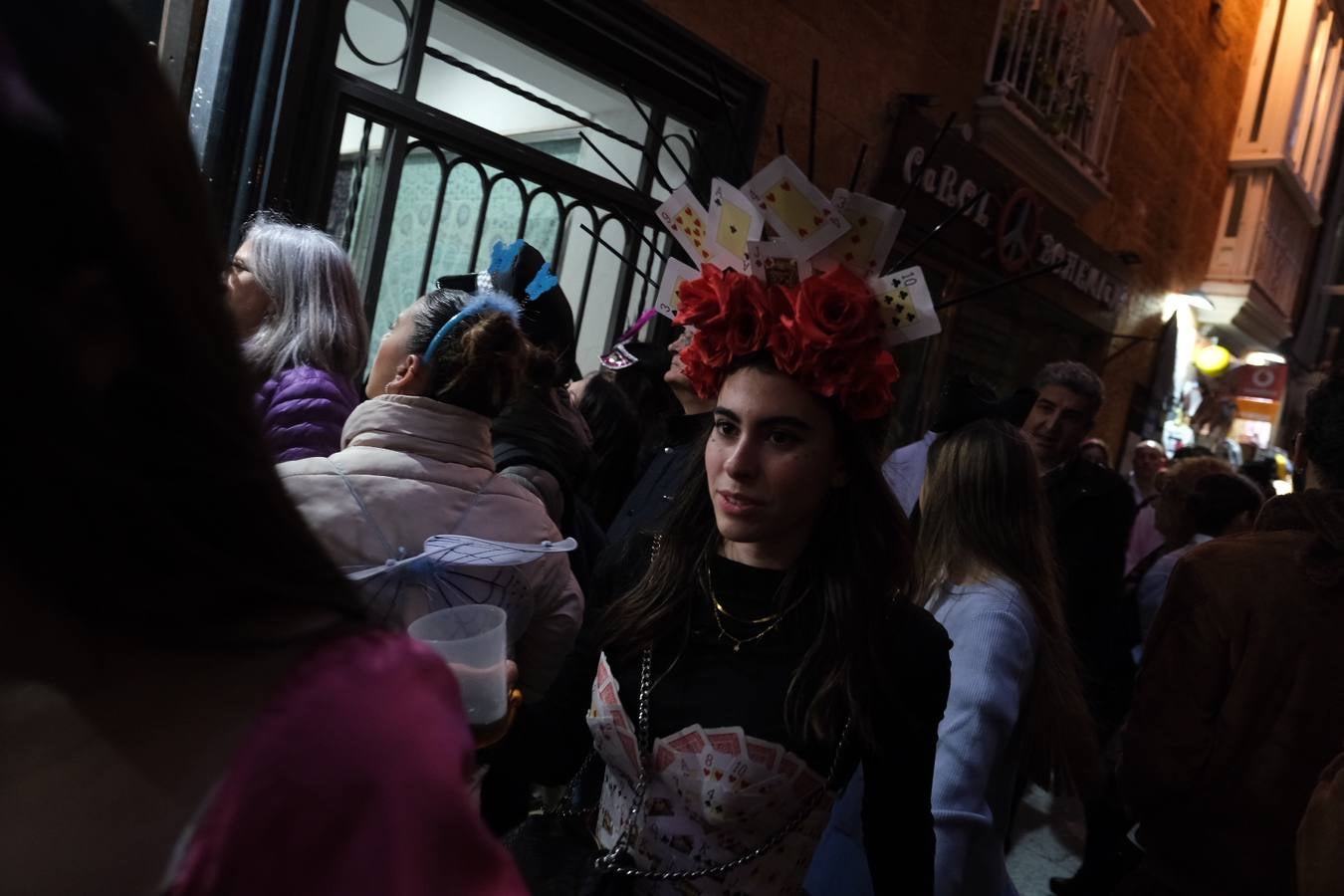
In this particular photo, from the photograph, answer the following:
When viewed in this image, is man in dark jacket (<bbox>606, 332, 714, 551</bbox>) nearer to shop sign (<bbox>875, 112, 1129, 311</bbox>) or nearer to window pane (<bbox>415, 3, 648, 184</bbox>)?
window pane (<bbox>415, 3, 648, 184</bbox>)

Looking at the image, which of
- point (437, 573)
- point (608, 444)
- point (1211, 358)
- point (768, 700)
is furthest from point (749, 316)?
point (1211, 358)

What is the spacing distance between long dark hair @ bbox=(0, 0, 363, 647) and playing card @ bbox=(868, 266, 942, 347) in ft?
4.69

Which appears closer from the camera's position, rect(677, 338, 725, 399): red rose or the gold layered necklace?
the gold layered necklace

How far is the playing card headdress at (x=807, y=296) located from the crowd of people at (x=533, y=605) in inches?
0.5

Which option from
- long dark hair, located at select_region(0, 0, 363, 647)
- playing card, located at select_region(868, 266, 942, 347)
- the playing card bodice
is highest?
playing card, located at select_region(868, 266, 942, 347)

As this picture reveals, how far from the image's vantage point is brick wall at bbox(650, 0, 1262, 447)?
5.16 metres

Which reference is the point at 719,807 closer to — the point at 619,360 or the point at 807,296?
the point at 807,296

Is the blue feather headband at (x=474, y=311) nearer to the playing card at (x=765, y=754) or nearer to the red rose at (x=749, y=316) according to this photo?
the red rose at (x=749, y=316)

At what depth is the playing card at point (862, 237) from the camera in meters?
1.83

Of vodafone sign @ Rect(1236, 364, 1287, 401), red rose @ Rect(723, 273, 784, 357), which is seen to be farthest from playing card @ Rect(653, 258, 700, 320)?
vodafone sign @ Rect(1236, 364, 1287, 401)

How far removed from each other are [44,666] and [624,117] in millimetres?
4652

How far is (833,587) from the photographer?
5.67 ft

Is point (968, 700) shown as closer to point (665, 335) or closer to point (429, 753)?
point (429, 753)

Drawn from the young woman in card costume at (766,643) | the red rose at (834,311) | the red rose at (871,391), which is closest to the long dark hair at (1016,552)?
the young woman in card costume at (766,643)
